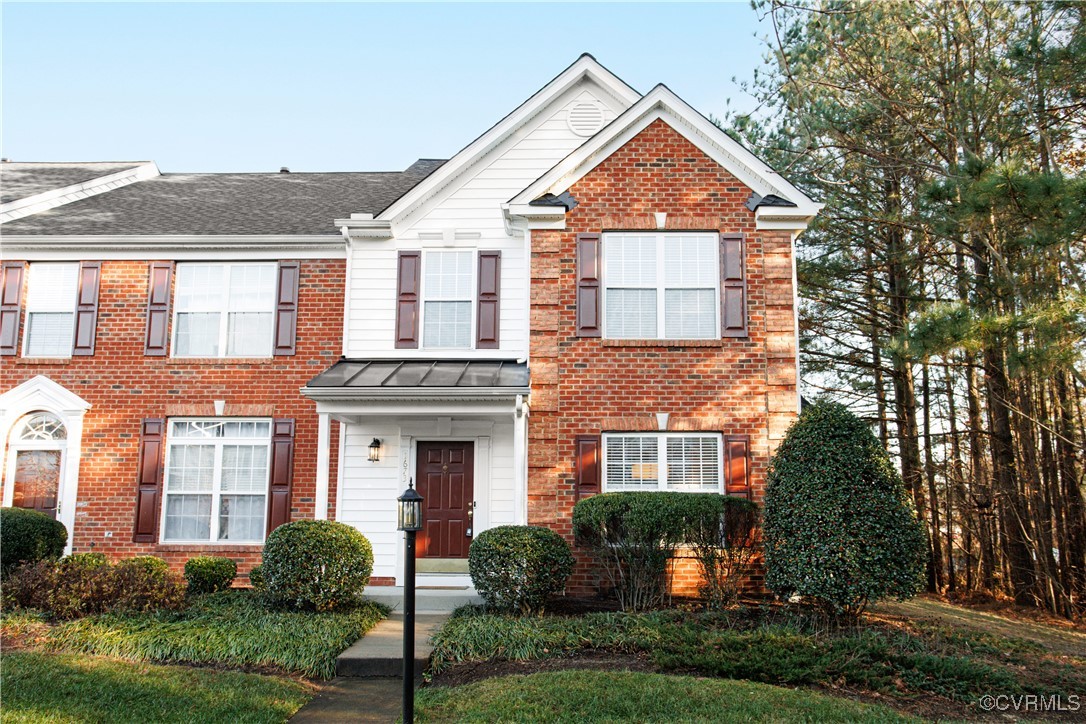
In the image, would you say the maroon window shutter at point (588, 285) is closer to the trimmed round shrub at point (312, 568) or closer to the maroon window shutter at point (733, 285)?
the maroon window shutter at point (733, 285)

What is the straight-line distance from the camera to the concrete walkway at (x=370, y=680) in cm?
661

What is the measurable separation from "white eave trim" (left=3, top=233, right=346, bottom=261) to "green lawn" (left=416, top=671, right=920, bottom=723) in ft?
26.6

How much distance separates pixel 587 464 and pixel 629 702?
16.7 feet

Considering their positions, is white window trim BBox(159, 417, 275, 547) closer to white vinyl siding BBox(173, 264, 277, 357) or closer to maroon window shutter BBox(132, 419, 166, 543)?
maroon window shutter BBox(132, 419, 166, 543)

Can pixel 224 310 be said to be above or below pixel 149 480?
above

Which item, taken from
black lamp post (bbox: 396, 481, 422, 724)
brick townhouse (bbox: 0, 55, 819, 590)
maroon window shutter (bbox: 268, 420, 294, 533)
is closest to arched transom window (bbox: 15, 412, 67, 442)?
→ brick townhouse (bbox: 0, 55, 819, 590)

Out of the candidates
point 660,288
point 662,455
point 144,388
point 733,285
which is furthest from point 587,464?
point 144,388

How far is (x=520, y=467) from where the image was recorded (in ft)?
36.2

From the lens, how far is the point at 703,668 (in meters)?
7.40

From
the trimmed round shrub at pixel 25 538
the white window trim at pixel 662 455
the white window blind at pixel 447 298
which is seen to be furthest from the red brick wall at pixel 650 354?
the trimmed round shrub at pixel 25 538

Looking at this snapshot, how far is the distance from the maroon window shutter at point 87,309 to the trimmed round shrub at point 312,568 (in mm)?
5719

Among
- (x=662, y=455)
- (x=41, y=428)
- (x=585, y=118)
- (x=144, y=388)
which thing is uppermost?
(x=585, y=118)

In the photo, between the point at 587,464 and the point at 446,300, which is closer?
the point at 587,464

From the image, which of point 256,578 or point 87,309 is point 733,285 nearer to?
point 256,578
